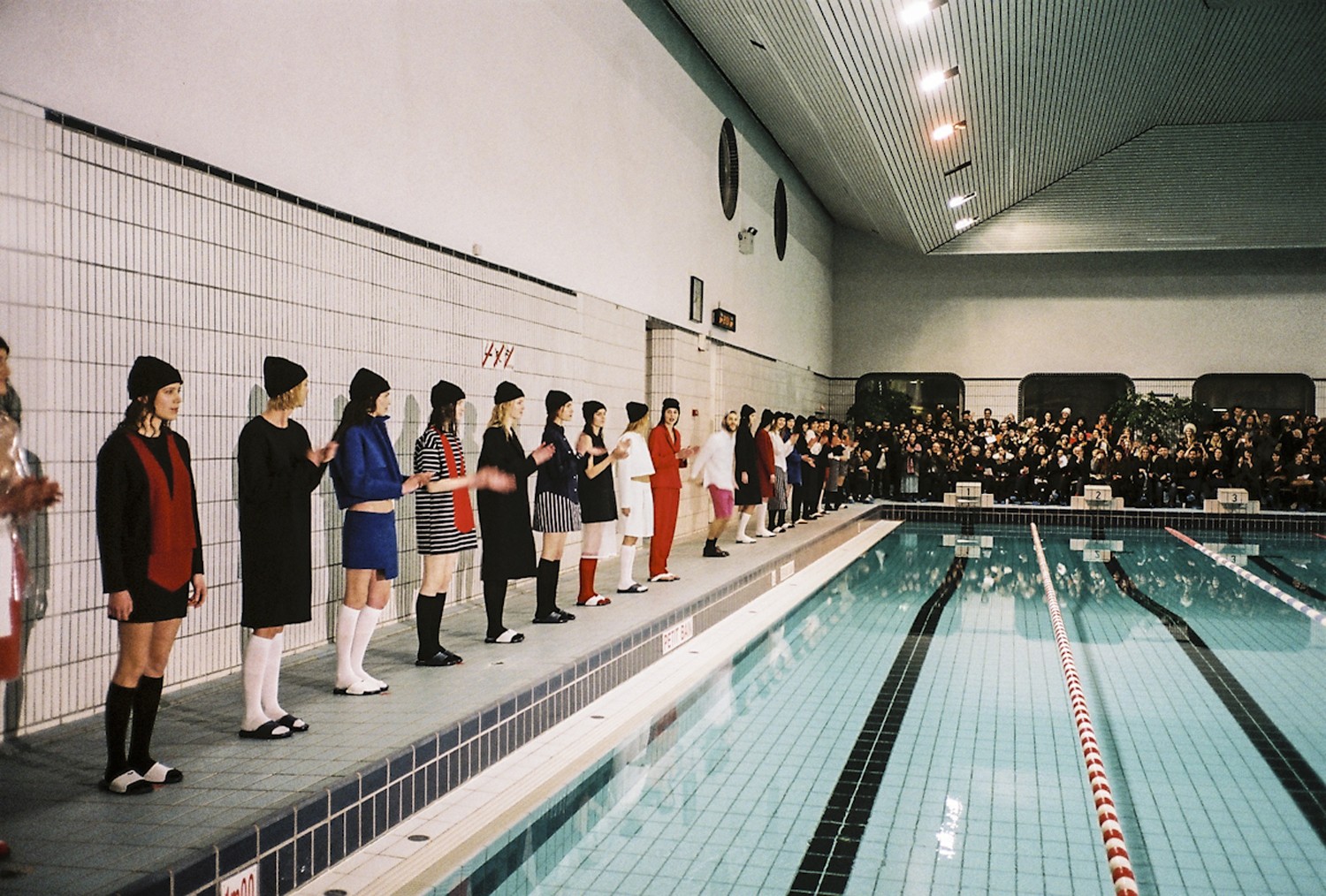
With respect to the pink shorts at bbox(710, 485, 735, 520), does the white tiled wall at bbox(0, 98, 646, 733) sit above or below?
above

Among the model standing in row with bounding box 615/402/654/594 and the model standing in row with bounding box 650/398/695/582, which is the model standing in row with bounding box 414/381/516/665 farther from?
the model standing in row with bounding box 650/398/695/582

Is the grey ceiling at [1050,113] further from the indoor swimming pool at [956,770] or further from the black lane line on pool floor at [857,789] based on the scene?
the black lane line on pool floor at [857,789]

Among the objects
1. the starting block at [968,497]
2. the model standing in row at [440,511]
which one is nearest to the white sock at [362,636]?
the model standing in row at [440,511]

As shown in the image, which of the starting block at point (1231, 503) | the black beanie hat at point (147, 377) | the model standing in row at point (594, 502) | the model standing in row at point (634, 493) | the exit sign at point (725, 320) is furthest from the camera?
the starting block at point (1231, 503)

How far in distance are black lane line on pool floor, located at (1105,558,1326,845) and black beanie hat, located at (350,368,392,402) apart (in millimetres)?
3795

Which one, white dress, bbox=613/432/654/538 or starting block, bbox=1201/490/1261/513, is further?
starting block, bbox=1201/490/1261/513

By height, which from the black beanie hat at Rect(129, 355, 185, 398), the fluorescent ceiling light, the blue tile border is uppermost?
the fluorescent ceiling light

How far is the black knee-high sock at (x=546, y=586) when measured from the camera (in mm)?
5916

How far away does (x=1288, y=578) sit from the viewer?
10234 mm

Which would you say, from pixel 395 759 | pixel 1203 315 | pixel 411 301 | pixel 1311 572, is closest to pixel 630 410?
pixel 411 301

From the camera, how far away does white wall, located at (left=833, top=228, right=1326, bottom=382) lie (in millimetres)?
18641

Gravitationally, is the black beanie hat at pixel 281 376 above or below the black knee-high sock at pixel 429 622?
above

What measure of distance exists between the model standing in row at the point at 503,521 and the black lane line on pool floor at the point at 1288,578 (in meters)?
7.28

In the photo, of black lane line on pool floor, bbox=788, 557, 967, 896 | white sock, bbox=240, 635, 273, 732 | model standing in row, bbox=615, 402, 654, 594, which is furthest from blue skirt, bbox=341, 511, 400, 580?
model standing in row, bbox=615, 402, 654, 594
